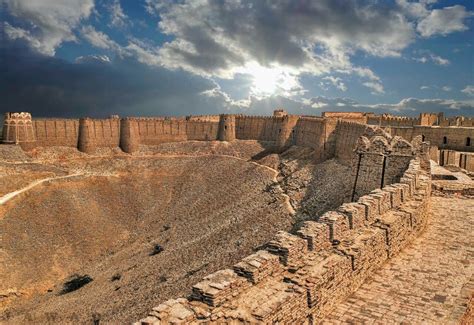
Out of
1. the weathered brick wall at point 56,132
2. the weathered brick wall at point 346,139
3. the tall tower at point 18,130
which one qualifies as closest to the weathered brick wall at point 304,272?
the weathered brick wall at point 346,139

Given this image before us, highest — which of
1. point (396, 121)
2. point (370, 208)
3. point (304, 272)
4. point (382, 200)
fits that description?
point (396, 121)

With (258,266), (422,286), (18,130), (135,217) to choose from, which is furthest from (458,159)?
(18,130)

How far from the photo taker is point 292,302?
30.5ft

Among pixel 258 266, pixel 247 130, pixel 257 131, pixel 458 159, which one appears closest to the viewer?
pixel 258 266

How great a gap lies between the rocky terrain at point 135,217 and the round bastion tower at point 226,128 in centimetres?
305

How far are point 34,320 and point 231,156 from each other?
1324 inches

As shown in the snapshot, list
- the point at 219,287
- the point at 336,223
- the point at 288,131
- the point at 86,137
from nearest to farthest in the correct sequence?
the point at 219,287 → the point at 336,223 → the point at 288,131 → the point at 86,137

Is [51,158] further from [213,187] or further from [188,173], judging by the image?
[213,187]

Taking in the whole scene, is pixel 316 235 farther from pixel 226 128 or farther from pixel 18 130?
pixel 18 130

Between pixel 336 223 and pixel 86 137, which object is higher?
pixel 86 137

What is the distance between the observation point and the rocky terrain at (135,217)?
29844mm

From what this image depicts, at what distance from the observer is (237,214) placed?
39.2m

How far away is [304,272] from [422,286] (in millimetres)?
3447

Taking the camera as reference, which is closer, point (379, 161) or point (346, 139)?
point (379, 161)
